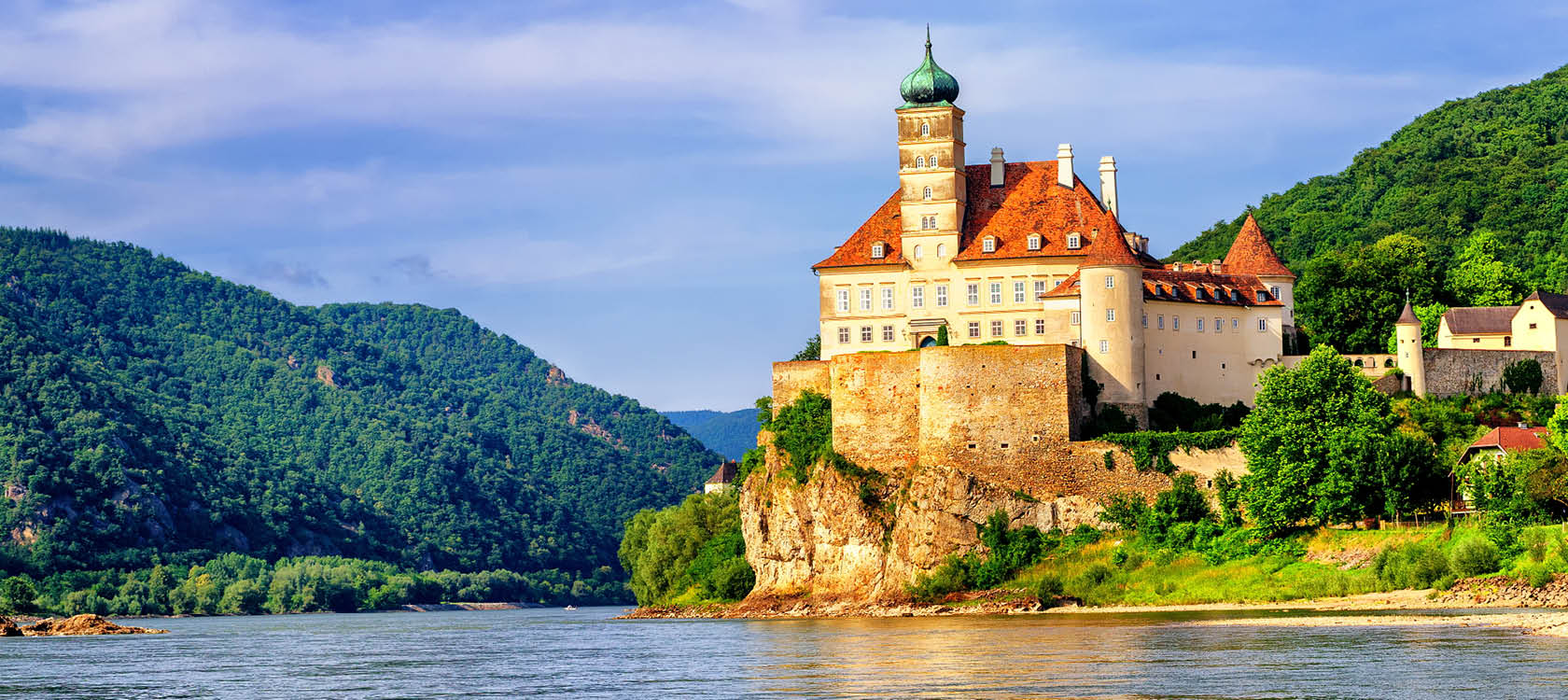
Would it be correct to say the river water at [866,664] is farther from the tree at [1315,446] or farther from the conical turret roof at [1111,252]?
the conical turret roof at [1111,252]

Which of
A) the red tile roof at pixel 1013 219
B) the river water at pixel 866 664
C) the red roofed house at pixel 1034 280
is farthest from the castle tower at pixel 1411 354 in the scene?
the river water at pixel 866 664

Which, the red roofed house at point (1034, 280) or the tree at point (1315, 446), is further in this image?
the red roofed house at point (1034, 280)

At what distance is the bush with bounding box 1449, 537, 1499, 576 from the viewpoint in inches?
2496

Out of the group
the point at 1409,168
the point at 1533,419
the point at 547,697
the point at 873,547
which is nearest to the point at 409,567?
the point at 1409,168

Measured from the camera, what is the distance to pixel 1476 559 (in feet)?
209

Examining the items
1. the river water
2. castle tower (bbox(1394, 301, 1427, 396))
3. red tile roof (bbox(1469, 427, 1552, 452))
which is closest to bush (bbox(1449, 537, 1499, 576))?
red tile roof (bbox(1469, 427, 1552, 452))

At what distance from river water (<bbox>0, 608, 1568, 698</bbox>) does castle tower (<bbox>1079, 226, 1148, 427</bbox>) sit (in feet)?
35.9

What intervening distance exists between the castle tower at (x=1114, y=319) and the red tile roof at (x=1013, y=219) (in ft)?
7.61

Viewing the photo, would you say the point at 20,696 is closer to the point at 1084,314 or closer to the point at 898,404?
the point at 898,404

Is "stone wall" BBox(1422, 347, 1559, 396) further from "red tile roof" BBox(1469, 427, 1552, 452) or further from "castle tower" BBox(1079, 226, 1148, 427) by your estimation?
"castle tower" BBox(1079, 226, 1148, 427)

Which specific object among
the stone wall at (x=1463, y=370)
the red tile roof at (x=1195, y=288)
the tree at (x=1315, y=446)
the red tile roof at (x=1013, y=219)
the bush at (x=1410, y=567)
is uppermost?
the red tile roof at (x=1013, y=219)

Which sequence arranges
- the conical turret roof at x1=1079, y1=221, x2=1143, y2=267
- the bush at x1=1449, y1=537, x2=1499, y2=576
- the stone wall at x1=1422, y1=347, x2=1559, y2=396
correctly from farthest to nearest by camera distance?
the stone wall at x1=1422, y1=347, x2=1559, y2=396 < the conical turret roof at x1=1079, y1=221, x2=1143, y2=267 < the bush at x1=1449, y1=537, x2=1499, y2=576

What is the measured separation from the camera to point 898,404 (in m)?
78.1

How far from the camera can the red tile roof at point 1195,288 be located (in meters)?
77.7
